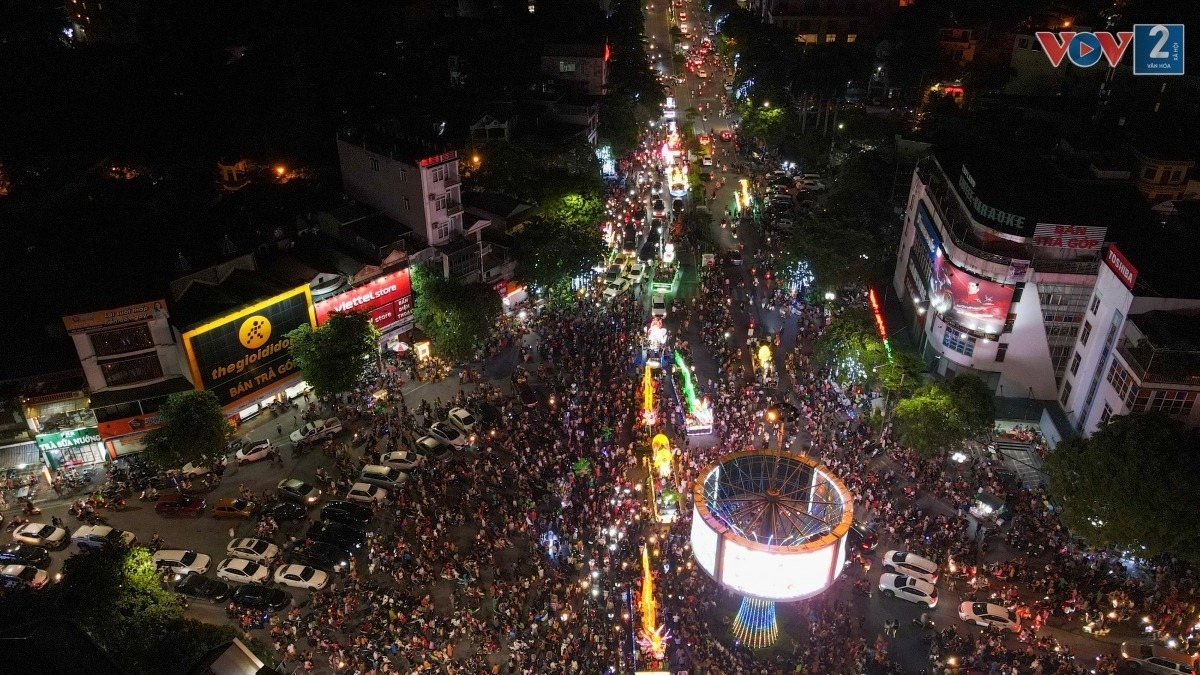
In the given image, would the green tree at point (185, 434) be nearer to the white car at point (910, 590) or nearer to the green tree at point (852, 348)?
the white car at point (910, 590)

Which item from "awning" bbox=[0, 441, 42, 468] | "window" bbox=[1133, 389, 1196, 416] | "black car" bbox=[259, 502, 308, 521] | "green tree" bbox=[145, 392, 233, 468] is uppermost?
"window" bbox=[1133, 389, 1196, 416]

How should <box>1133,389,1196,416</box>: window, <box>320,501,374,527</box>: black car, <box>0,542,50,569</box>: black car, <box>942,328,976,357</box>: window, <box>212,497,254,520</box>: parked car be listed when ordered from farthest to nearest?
<box>942,328,976,357</box>: window
<box>212,497,254,520</box>: parked car
<box>320,501,374,527</box>: black car
<box>1133,389,1196,416</box>: window
<box>0,542,50,569</box>: black car

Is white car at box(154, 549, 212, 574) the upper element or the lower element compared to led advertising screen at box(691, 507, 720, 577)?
lower

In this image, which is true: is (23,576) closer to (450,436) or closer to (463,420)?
(450,436)

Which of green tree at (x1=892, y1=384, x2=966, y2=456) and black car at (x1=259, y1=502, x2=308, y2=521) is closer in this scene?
black car at (x1=259, y1=502, x2=308, y2=521)

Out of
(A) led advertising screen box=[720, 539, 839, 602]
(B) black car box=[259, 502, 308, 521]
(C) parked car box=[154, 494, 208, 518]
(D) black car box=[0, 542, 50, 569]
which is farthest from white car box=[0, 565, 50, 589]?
(A) led advertising screen box=[720, 539, 839, 602]

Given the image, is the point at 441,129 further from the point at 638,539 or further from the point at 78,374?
the point at 638,539

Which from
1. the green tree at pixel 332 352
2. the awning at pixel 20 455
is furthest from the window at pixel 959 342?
the awning at pixel 20 455

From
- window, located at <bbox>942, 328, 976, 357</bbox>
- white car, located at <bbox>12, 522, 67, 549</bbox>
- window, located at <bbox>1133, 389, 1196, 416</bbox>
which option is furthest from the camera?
window, located at <bbox>942, 328, 976, 357</bbox>

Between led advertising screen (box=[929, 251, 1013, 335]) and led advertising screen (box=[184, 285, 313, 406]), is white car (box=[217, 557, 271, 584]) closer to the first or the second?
led advertising screen (box=[184, 285, 313, 406])
